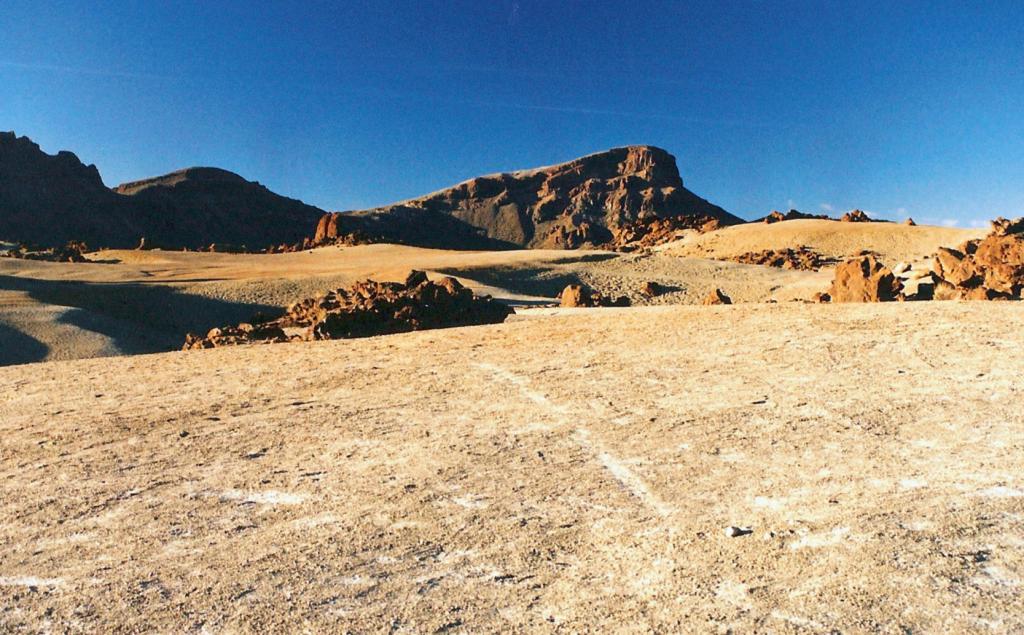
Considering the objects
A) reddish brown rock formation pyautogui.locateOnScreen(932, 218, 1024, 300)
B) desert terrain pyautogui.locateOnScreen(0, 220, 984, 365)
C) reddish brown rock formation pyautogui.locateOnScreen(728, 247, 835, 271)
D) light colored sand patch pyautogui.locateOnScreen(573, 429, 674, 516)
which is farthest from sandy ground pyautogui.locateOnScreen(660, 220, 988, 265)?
light colored sand patch pyautogui.locateOnScreen(573, 429, 674, 516)

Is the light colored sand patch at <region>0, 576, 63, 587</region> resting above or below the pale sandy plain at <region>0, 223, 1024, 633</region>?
below

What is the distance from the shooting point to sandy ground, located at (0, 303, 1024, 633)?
3373 mm

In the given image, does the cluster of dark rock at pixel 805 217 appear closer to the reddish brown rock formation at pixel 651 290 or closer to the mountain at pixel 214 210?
the reddish brown rock formation at pixel 651 290

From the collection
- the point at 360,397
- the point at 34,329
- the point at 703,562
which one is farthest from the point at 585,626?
the point at 34,329

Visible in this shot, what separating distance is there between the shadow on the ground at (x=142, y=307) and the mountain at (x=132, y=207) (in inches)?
2624

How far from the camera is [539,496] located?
4.78 meters

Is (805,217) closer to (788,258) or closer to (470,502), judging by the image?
(788,258)

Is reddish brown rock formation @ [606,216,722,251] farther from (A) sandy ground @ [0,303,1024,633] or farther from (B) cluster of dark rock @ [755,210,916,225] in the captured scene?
(A) sandy ground @ [0,303,1024,633]

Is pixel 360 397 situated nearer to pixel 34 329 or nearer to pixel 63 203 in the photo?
pixel 34 329

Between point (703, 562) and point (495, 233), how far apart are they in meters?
156

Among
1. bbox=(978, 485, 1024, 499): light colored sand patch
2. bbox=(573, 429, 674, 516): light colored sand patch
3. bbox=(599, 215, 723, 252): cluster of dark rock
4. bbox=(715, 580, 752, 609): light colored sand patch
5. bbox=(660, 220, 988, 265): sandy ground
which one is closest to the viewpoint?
bbox=(715, 580, 752, 609): light colored sand patch

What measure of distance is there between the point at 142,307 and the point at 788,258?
1587 inches

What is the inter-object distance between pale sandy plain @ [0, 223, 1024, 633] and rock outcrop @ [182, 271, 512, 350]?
17.2 ft

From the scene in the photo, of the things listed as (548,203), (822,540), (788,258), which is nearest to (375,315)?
(822,540)
